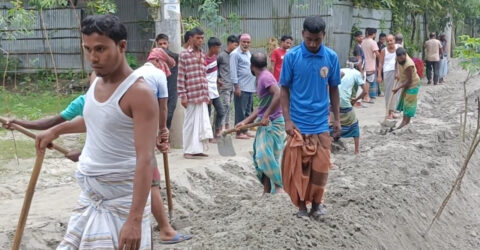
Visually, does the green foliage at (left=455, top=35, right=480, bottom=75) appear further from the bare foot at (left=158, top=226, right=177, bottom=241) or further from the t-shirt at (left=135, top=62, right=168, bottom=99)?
the bare foot at (left=158, top=226, right=177, bottom=241)

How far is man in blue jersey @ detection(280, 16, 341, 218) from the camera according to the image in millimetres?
5621

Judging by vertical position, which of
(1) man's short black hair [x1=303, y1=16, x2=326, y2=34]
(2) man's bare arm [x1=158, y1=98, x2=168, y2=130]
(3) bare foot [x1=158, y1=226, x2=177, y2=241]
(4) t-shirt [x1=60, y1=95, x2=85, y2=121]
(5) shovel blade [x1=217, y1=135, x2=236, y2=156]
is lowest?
(3) bare foot [x1=158, y1=226, x2=177, y2=241]

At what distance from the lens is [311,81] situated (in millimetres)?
5621

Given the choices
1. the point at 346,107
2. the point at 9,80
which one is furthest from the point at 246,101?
the point at 9,80

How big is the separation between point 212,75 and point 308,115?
4522 mm

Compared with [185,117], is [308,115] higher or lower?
higher

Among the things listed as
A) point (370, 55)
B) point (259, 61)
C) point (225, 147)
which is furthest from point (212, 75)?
point (370, 55)

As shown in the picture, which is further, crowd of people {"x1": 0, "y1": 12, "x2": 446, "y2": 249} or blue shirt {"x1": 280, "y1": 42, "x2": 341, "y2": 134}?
blue shirt {"x1": 280, "y1": 42, "x2": 341, "y2": 134}

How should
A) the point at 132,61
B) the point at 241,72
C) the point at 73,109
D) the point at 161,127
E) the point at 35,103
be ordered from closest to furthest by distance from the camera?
the point at 73,109, the point at 161,127, the point at 241,72, the point at 35,103, the point at 132,61

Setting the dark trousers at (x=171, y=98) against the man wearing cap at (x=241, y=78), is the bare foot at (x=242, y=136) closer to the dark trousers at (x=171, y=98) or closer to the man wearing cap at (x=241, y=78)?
the man wearing cap at (x=241, y=78)

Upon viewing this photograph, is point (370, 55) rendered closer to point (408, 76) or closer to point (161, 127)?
point (408, 76)

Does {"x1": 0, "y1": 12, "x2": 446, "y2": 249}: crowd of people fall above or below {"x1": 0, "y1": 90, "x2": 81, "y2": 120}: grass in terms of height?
above

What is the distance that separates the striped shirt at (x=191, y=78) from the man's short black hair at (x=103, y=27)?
5.54 metres

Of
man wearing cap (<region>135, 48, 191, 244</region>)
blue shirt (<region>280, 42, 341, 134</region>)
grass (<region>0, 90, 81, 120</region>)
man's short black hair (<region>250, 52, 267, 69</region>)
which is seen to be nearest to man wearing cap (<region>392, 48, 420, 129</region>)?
man's short black hair (<region>250, 52, 267, 69</region>)
